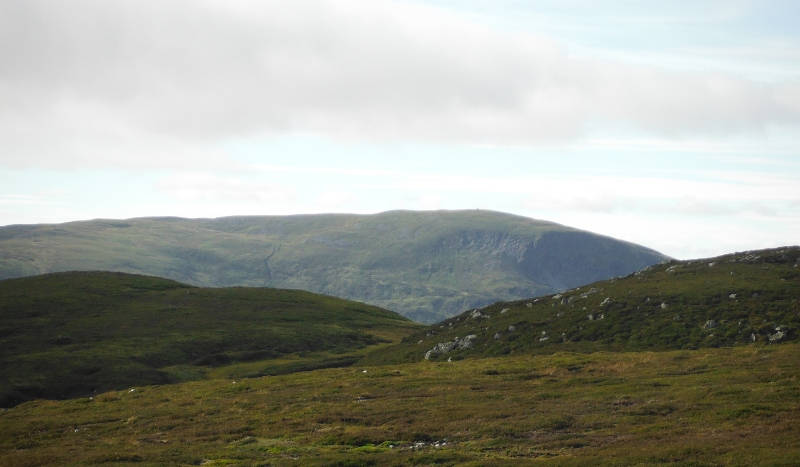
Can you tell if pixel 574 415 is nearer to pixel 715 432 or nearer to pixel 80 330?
pixel 715 432

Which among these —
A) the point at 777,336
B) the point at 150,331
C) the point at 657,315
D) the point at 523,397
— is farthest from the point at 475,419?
the point at 150,331

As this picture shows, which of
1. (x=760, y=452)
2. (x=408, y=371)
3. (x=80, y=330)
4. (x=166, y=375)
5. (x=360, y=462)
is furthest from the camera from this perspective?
(x=80, y=330)

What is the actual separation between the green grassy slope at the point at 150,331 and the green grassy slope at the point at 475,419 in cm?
2938

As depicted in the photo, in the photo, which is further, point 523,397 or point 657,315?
point 657,315

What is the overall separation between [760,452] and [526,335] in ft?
172

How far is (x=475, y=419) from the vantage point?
43469 millimetres

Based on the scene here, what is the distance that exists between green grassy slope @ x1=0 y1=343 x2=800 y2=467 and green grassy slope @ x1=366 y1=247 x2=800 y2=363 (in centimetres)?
665

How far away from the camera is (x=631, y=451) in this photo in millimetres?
31047

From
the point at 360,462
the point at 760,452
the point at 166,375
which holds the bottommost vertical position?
the point at 166,375

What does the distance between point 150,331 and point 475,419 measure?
9540 centimetres

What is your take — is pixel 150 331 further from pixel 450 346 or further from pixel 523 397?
pixel 523 397

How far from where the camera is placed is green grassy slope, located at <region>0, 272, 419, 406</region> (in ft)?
318

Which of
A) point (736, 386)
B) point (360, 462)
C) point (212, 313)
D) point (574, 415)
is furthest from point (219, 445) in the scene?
point (212, 313)

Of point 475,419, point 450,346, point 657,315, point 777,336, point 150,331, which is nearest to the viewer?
point 475,419
